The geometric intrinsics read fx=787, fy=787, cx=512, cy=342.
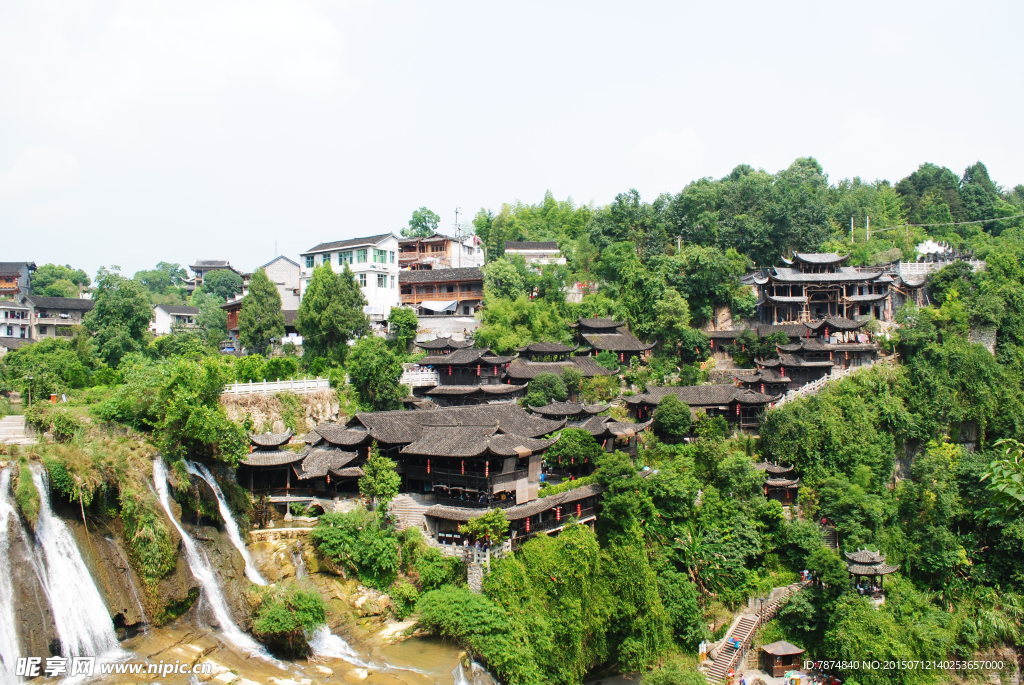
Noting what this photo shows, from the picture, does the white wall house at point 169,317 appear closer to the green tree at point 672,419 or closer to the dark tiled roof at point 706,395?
the dark tiled roof at point 706,395

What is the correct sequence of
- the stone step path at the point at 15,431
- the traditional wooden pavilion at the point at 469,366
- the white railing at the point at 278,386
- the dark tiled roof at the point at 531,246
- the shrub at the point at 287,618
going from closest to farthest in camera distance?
the shrub at the point at 287,618 < the stone step path at the point at 15,431 < the white railing at the point at 278,386 < the traditional wooden pavilion at the point at 469,366 < the dark tiled roof at the point at 531,246

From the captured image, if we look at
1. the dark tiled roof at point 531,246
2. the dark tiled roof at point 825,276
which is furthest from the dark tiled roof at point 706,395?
the dark tiled roof at point 531,246

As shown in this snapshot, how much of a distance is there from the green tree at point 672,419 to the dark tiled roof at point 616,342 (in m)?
8.77

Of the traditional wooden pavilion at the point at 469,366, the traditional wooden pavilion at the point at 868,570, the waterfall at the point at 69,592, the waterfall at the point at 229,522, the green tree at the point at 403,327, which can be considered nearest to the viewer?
the waterfall at the point at 69,592

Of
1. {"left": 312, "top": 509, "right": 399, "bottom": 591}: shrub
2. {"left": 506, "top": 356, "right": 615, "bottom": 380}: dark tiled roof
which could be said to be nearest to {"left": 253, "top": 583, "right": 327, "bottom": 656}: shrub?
{"left": 312, "top": 509, "right": 399, "bottom": 591}: shrub

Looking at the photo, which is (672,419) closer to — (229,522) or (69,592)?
(229,522)

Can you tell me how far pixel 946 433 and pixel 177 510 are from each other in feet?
132

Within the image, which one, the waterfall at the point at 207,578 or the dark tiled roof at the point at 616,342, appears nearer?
the waterfall at the point at 207,578

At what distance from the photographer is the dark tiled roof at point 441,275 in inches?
2295

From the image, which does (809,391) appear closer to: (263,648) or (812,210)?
(812,210)

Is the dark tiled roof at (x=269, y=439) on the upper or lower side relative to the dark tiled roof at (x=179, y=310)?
lower

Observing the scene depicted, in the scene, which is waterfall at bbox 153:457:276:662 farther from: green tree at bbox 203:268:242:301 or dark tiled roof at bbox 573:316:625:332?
green tree at bbox 203:268:242:301

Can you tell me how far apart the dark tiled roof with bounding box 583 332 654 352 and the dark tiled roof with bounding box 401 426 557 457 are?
55.6 ft

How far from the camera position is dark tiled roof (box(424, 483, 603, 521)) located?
29422 mm
